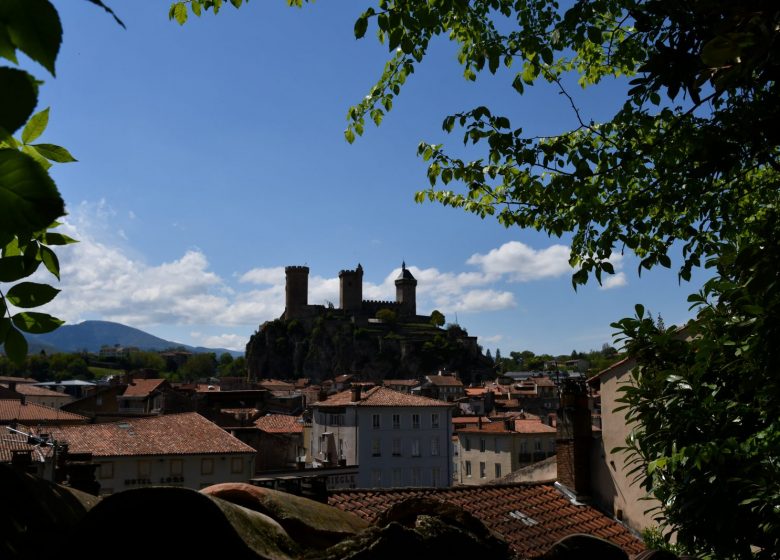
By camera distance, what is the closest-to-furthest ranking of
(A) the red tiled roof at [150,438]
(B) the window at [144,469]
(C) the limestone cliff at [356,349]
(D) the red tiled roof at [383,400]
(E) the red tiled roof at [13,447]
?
(E) the red tiled roof at [13,447] < (A) the red tiled roof at [150,438] < (B) the window at [144,469] < (D) the red tiled roof at [383,400] < (C) the limestone cliff at [356,349]

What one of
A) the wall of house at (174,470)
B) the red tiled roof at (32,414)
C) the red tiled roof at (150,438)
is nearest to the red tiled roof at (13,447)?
the red tiled roof at (150,438)

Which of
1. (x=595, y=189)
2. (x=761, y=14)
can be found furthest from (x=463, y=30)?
(x=761, y=14)

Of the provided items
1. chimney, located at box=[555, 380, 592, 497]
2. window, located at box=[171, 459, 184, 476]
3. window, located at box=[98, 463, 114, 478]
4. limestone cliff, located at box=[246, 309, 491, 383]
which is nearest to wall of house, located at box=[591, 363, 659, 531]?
chimney, located at box=[555, 380, 592, 497]

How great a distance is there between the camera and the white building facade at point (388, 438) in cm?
4459

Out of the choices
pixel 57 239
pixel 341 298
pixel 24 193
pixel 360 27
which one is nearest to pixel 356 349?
pixel 341 298

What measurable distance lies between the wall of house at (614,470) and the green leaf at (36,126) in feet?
36.1

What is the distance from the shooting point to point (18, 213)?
1.06 meters

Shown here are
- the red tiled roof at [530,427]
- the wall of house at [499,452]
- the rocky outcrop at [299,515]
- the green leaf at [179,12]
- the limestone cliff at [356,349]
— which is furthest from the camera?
the limestone cliff at [356,349]

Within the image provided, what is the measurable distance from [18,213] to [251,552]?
3.17ft

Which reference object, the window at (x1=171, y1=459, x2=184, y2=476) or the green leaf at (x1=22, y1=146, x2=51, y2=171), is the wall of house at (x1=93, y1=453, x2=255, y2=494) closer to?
the window at (x1=171, y1=459, x2=184, y2=476)

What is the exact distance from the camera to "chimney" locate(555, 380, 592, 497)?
13.1m

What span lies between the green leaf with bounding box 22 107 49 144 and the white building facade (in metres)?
43.3

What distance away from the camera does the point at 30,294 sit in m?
1.56

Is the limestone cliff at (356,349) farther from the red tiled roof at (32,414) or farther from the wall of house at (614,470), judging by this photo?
the wall of house at (614,470)
